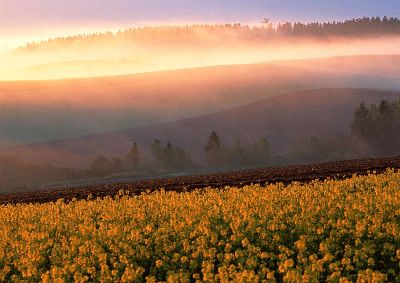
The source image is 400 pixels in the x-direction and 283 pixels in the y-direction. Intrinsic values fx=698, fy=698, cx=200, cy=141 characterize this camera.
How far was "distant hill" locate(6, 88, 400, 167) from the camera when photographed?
446 feet

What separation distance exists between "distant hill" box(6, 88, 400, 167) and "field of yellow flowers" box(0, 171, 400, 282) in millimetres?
109209

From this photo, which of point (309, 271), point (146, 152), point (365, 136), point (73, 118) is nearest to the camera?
point (309, 271)

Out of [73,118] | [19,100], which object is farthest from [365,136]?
[19,100]

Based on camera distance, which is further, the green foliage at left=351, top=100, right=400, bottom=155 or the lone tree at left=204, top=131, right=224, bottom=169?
the lone tree at left=204, top=131, right=224, bottom=169

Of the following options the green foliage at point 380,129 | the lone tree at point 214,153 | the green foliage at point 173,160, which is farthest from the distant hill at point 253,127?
the green foliage at point 380,129

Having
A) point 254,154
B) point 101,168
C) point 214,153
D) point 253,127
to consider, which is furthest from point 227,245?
point 253,127

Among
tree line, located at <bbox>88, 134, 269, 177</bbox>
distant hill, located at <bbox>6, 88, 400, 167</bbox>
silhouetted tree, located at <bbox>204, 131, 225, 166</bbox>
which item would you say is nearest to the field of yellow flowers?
tree line, located at <bbox>88, 134, 269, 177</bbox>

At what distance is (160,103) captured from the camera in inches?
6545

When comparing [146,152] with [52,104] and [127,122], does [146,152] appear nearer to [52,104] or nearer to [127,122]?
[127,122]

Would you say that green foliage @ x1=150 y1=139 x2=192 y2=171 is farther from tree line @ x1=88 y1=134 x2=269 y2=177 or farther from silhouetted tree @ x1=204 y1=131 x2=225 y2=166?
silhouetted tree @ x1=204 y1=131 x2=225 y2=166

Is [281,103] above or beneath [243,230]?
above

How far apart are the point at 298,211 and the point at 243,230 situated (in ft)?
9.93

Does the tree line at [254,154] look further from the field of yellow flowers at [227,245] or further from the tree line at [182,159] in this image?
the field of yellow flowers at [227,245]

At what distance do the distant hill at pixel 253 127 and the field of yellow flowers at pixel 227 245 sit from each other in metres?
109
